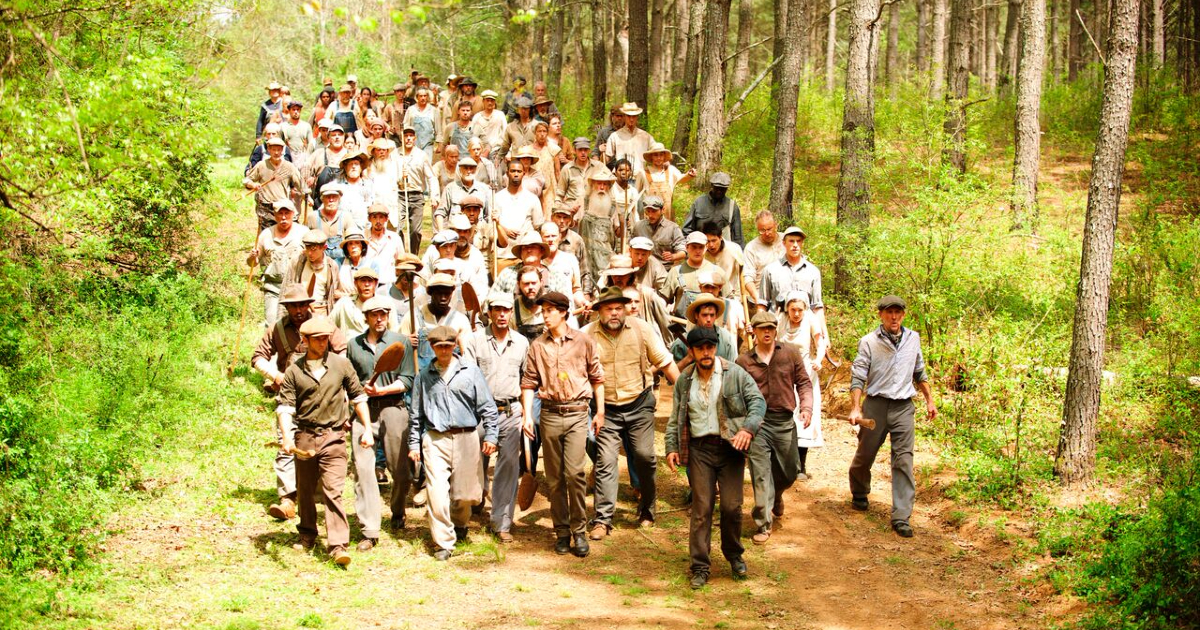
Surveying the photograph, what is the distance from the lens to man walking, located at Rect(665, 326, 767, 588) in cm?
823

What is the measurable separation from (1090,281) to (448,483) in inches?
241

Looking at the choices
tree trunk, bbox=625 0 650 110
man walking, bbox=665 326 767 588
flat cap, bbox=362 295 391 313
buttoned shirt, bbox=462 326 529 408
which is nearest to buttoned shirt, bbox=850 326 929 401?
man walking, bbox=665 326 767 588

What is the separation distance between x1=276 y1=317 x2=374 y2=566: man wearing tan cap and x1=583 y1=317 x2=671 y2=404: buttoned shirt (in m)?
2.17

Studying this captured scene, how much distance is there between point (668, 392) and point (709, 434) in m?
5.58

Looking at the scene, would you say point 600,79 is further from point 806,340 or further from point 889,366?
point 889,366

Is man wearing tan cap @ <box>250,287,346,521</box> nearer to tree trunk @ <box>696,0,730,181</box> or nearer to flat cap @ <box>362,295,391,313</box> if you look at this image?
flat cap @ <box>362,295,391,313</box>

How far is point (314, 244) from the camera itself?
10852 millimetres

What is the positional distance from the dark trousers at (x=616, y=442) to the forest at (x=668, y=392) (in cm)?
44

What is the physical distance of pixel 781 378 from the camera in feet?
30.1

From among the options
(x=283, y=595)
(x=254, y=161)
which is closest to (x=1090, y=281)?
(x=283, y=595)

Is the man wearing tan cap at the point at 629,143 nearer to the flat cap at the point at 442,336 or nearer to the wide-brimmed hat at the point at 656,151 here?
the wide-brimmed hat at the point at 656,151

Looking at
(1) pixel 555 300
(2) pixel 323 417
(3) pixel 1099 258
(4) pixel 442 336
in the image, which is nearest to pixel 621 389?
(1) pixel 555 300

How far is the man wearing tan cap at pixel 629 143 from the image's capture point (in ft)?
52.2

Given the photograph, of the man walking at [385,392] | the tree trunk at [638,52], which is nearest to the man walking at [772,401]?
the man walking at [385,392]
